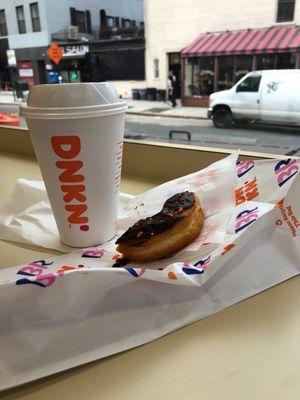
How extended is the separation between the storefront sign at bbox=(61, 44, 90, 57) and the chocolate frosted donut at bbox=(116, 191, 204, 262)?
4.70 ft

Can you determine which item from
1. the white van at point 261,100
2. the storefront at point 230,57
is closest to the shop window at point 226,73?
the storefront at point 230,57

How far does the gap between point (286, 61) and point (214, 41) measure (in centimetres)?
55

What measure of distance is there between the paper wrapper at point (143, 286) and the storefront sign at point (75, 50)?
1404 millimetres

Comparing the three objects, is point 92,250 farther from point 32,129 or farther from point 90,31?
point 90,31

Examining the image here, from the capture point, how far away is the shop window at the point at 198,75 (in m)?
1.86

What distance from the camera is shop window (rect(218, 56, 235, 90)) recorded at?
5.41 feet

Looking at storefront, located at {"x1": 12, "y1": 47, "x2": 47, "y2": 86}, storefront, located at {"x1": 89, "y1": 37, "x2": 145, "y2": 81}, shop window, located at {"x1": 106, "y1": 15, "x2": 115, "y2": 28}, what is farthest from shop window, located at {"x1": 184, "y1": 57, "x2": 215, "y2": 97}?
storefront, located at {"x1": 12, "y1": 47, "x2": 47, "y2": 86}

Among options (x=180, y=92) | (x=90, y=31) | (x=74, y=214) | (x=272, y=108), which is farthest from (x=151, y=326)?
(x=180, y=92)

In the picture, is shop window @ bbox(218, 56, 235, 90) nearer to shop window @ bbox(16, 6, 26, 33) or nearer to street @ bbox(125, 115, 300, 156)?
street @ bbox(125, 115, 300, 156)

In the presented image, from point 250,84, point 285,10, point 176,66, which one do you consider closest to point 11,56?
point 176,66

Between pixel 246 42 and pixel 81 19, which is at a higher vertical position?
pixel 81 19

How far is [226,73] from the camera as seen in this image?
5.61 feet

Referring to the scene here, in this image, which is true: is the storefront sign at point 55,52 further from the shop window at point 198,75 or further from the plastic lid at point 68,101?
the plastic lid at point 68,101

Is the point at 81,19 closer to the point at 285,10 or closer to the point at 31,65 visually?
the point at 31,65
